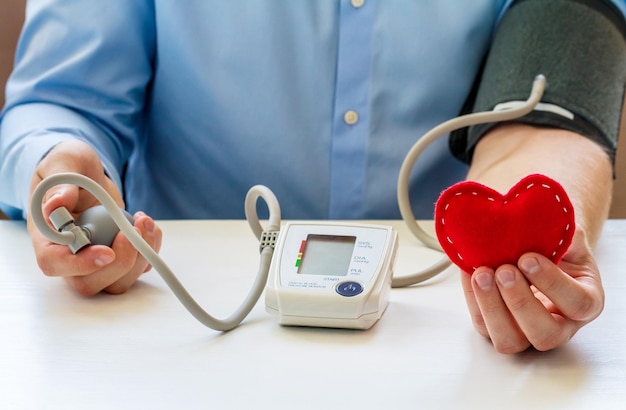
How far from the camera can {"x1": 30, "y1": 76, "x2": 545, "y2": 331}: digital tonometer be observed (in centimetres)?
52

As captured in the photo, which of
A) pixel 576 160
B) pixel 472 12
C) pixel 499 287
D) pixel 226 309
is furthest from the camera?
pixel 472 12

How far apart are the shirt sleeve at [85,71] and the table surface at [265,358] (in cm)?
28

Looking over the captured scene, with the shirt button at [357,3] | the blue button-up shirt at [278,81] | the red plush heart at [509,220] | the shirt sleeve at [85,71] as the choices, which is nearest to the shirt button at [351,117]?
the blue button-up shirt at [278,81]

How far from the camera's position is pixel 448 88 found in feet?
3.09

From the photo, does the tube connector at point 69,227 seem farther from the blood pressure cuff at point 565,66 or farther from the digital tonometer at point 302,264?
the blood pressure cuff at point 565,66

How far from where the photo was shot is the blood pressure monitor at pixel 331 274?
1.73 ft

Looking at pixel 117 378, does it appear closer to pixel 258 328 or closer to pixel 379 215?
pixel 258 328

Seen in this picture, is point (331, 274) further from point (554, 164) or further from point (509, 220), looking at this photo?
point (554, 164)

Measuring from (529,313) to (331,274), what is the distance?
0.14m

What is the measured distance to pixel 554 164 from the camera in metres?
0.72

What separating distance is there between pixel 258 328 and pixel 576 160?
0.36 metres

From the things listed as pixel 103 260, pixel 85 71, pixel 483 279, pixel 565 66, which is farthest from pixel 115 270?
pixel 565 66

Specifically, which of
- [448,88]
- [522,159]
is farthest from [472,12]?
[522,159]

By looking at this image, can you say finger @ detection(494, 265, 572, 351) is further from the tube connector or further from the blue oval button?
the tube connector
